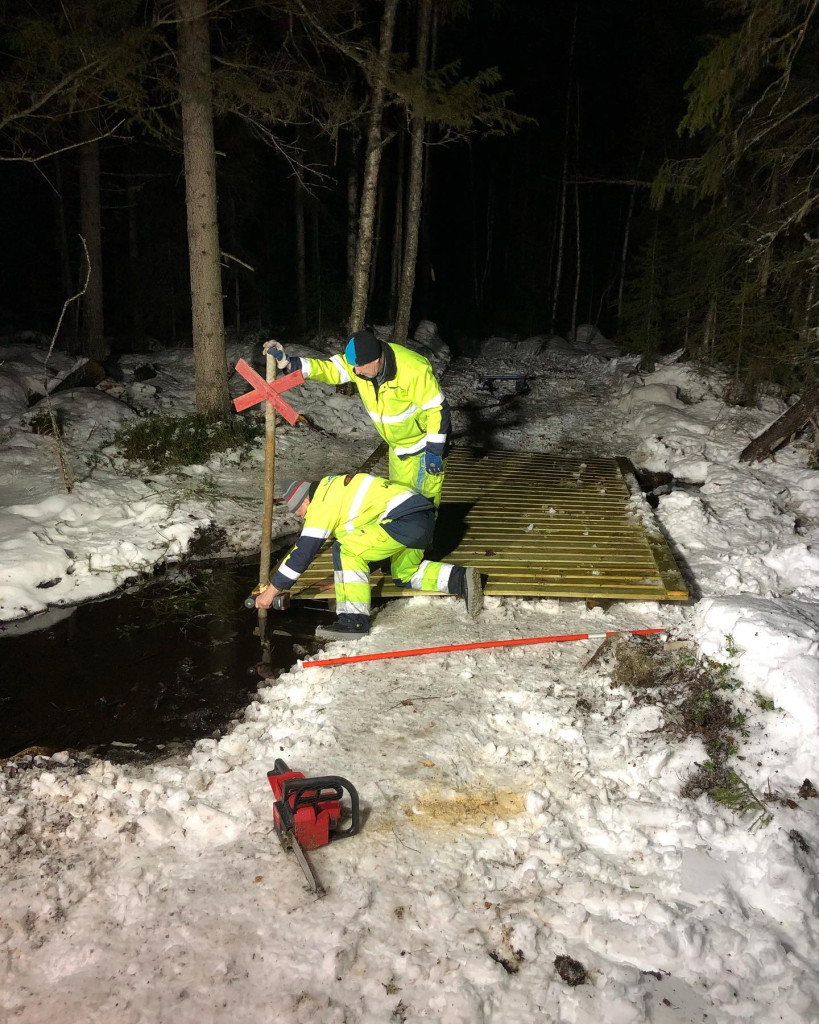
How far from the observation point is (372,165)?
10430 mm

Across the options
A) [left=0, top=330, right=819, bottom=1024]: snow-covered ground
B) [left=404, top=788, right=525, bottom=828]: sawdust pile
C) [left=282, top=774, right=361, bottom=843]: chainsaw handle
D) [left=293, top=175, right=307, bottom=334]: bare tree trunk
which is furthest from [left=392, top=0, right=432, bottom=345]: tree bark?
[left=282, top=774, right=361, bottom=843]: chainsaw handle

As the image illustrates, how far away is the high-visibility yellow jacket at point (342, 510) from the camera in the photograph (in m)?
4.65

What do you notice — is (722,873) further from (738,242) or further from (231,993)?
(738,242)

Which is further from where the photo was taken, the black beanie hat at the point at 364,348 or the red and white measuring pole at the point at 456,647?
the black beanie hat at the point at 364,348

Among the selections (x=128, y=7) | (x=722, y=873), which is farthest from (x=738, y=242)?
(x=722, y=873)

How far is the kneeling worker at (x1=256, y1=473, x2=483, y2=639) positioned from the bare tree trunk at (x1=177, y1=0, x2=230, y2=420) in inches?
198

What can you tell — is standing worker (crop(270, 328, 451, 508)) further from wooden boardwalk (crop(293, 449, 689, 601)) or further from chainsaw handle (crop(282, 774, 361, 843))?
chainsaw handle (crop(282, 774, 361, 843))

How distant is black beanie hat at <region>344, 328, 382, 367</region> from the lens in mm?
5148

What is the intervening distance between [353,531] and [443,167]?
97.9 feet

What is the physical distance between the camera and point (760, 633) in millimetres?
3889

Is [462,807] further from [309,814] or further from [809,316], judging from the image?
[809,316]

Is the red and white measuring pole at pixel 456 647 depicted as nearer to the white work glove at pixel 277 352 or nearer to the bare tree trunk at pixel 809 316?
the white work glove at pixel 277 352

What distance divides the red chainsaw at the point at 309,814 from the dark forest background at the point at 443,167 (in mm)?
7006

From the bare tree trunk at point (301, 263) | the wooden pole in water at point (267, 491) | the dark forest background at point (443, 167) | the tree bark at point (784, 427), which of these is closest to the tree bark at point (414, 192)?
the dark forest background at point (443, 167)
